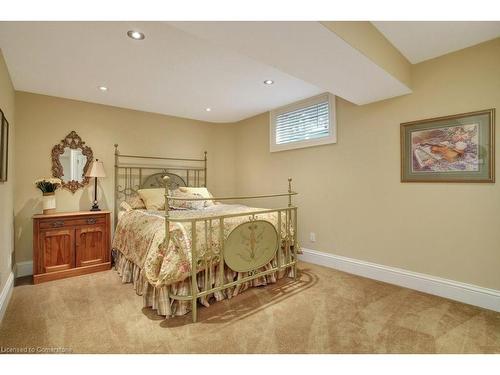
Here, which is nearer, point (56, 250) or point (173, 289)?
point (173, 289)

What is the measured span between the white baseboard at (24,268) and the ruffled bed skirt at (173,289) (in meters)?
1.16

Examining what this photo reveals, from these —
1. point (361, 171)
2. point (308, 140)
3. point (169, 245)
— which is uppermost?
point (308, 140)

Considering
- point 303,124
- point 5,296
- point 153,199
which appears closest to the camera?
point 5,296

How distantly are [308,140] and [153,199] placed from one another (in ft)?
7.66

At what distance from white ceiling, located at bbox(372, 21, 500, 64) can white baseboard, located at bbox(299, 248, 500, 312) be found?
2157 millimetres

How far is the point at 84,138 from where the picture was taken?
349 centimetres

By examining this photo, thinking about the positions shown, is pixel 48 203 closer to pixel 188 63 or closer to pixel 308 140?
pixel 188 63

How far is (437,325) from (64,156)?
443cm

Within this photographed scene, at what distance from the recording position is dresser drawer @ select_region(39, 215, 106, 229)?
287 cm

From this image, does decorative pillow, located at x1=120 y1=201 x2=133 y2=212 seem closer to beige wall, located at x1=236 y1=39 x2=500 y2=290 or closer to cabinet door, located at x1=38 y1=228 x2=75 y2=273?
cabinet door, located at x1=38 y1=228 x2=75 y2=273

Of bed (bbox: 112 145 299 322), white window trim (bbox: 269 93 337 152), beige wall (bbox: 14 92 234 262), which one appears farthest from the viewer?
white window trim (bbox: 269 93 337 152)

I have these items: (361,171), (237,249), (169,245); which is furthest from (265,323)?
(361,171)

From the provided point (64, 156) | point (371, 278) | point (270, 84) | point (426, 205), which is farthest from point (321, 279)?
point (64, 156)

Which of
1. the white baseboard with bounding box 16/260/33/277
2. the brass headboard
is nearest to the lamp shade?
the brass headboard
